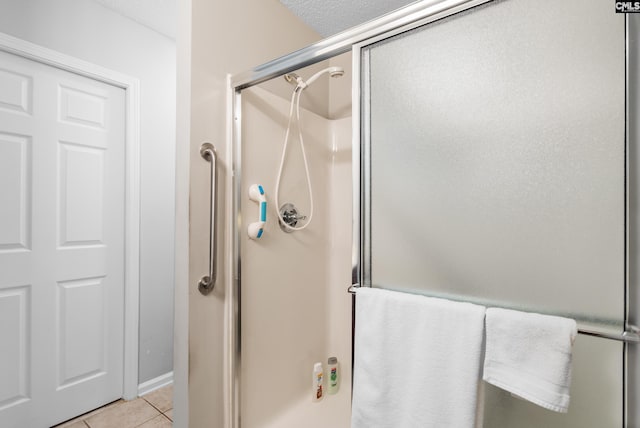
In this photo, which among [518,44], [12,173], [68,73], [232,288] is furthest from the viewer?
[68,73]

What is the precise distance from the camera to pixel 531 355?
2.20 feet

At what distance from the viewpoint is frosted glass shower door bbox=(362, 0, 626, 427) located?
0.66m

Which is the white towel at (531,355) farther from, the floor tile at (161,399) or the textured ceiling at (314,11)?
the floor tile at (161,399)

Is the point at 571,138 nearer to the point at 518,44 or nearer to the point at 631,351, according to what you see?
the point at 518,44

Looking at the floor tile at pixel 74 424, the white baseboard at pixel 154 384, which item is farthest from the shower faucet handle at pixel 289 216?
the floor tile at pixel 74 424

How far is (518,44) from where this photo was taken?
741mm

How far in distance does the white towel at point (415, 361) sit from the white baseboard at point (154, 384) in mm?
1671

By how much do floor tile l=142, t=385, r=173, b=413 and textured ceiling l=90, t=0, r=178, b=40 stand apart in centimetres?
229

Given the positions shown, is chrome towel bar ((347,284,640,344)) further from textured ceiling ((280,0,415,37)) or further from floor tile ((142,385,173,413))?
floor tile ((142,385,173,413))

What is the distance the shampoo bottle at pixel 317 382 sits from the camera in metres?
1.70

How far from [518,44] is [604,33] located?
0.16 metres

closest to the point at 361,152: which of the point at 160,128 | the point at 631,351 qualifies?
the point at 631,351

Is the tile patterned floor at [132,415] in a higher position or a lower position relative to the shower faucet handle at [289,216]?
lower

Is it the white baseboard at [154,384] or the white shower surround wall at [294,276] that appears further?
the white baseboard at [154,384]
